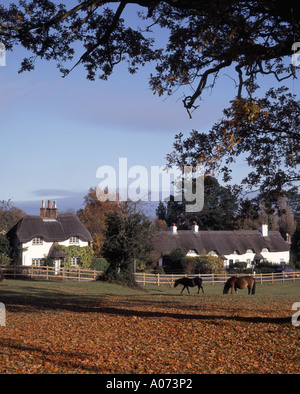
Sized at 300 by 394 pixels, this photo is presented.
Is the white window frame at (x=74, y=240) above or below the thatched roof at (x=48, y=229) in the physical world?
below

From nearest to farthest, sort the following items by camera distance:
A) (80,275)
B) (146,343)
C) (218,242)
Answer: (146,343), (80,275), (218,242)

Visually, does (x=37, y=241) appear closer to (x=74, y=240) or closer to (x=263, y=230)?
(x=74, y=240)

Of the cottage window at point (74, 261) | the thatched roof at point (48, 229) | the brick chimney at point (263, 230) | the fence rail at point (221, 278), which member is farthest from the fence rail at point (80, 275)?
the brick chimney at point (263, 230)

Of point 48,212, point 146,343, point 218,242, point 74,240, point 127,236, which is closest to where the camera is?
point 146,343

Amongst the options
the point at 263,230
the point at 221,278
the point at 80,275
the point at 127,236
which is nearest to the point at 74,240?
the point at 80,275

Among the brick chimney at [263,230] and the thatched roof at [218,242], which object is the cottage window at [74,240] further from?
the brick chimney at [263,230]

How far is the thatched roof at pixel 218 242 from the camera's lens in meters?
64.6

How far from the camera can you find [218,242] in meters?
67.7

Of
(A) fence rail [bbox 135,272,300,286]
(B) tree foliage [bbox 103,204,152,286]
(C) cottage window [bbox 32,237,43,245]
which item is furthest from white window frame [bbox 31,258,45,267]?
(B) tree foliage [bbox 103,204,152,286]

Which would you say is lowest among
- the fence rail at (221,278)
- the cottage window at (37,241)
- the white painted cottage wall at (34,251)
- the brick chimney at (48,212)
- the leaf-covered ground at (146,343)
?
the fence rail at (221,278)

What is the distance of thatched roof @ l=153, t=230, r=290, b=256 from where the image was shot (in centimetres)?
6462

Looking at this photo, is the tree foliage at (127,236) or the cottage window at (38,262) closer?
the tree foliage at (127,236)
